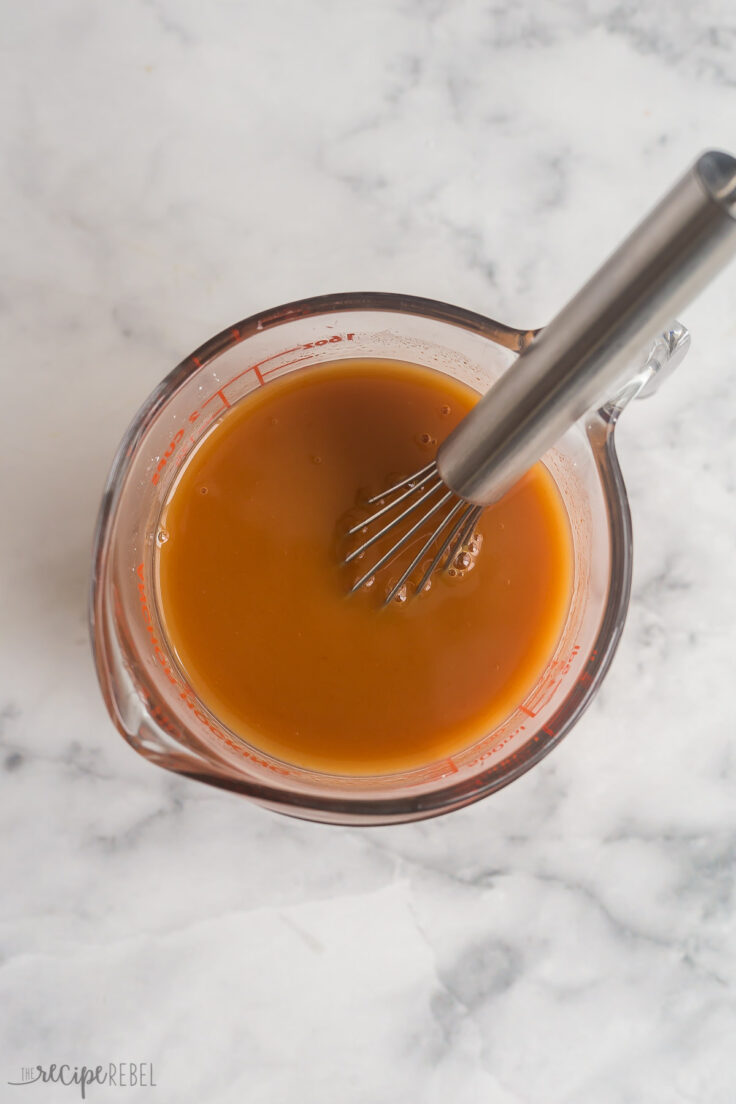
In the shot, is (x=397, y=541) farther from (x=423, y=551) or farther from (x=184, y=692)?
(x=184, y=692)

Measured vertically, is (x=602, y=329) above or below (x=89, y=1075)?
above

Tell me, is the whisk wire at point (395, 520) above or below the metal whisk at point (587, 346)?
above

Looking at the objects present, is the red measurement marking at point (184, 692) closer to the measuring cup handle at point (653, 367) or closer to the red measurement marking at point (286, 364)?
the red measurement marking at point (286, 364)

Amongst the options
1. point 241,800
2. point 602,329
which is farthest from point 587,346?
point 241,800

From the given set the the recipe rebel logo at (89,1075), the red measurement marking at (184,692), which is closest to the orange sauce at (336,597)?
the red measurement marking at (184,692)

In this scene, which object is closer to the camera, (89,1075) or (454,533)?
(454,533)

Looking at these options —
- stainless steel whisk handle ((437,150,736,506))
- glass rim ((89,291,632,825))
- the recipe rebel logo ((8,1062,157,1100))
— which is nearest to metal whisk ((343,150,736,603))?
stainless steel whisk handle ((437,150,736,506))

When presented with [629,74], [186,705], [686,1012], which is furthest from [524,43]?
[686,1012]

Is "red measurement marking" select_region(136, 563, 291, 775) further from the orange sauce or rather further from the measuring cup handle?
the measuring cup handle
